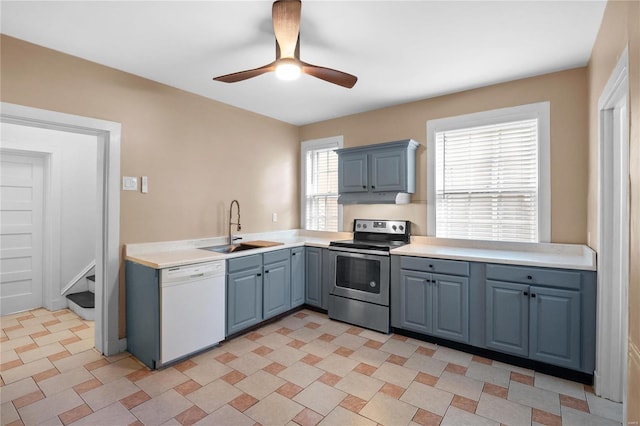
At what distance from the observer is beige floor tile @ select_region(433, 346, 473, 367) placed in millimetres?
2719

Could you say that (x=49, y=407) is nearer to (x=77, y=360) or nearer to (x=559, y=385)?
(x=77, y=360)

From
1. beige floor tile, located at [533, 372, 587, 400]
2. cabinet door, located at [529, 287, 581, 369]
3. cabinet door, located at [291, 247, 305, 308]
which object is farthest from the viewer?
cabinet door, located at [291, 247, 305, 308]

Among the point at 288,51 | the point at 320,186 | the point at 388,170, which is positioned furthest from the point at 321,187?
the point at 288,51

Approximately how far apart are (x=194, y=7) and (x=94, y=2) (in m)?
0.60

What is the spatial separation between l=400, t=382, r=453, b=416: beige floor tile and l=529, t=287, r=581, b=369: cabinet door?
0.89 m

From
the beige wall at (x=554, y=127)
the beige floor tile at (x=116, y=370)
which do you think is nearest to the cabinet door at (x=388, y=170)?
the beige wall at (x=554, y=127)

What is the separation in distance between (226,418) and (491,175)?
10.5 ft

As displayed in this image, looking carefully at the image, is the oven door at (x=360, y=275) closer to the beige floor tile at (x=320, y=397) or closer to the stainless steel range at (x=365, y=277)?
the stainless steel range at (x=365, y=277)

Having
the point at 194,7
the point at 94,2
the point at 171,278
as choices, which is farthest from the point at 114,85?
the point at 171,278

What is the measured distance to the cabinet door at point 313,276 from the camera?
3883mm

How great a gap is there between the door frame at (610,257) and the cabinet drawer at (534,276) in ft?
0.59

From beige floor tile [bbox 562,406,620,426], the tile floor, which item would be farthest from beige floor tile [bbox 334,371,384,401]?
beige floor tile [bbox 562,406,620,426]

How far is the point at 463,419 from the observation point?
6.50 ft

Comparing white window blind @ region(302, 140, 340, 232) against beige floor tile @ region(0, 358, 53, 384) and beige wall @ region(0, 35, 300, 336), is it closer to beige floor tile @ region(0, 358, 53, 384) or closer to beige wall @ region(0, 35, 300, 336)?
beige wall @ region(0, 35, 300, 336)
